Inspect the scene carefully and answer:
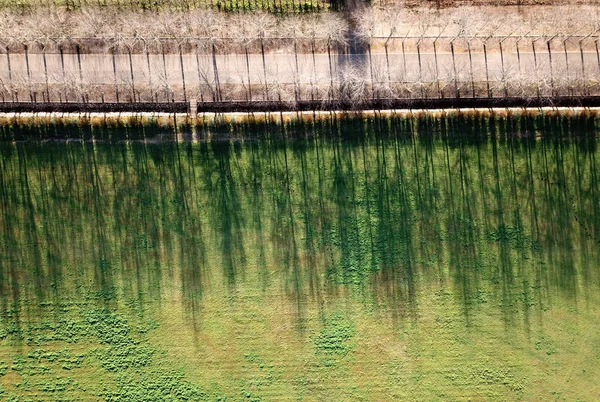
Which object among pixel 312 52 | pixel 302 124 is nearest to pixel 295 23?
pixel 312 52

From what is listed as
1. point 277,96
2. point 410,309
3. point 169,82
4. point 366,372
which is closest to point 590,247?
point 410,309

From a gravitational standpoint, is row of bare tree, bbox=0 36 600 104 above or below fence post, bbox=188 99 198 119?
above

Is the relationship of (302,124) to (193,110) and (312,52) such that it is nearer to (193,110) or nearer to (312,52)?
(312,52)

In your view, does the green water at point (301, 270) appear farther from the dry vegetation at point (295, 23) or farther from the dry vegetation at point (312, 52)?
the dry vegetation at point (295, 23)

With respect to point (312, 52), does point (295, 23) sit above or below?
above

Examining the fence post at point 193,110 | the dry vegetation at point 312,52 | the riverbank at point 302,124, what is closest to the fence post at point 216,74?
the dry vegetation at point 312,52

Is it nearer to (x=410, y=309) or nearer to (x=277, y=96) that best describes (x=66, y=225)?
(x=277, y=96)

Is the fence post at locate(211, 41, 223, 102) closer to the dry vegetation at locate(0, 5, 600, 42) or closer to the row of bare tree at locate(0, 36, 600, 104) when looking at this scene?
the row of bare tree at locate(0, 36, 600, 104)

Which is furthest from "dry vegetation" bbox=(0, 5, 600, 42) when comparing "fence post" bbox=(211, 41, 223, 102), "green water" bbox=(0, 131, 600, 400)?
"green water" bbox=(0, 131, 600, 400)
